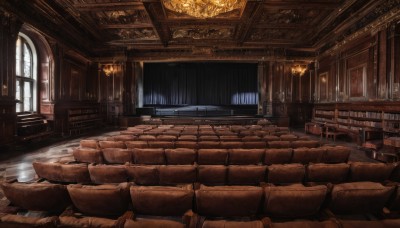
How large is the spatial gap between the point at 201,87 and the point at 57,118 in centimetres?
1215

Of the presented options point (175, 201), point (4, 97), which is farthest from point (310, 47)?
point (4, 97)

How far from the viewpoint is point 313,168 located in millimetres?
2660

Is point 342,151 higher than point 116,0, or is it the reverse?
point 116,0

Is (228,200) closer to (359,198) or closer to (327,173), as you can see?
(359,198)

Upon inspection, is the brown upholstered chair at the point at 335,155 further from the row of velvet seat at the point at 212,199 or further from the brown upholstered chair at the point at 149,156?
the brown upholstered chair at the point at 149,156

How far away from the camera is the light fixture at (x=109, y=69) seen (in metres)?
13.2

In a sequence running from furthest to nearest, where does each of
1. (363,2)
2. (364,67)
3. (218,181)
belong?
(364,67), (363,2), (218,181)

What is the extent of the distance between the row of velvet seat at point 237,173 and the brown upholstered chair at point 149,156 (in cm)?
87

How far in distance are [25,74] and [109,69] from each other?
4931 mm

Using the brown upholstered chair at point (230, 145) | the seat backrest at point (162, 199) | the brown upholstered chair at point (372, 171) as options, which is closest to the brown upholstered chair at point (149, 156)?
the brown upholstered chair at point (230, 145)

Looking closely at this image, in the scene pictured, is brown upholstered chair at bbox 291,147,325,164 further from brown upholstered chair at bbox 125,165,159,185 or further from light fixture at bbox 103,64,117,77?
light fixture at bbox 103,64,117,77

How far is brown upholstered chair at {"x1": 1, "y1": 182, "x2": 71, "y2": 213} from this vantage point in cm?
191

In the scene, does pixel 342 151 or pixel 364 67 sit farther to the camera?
pixel 364 67

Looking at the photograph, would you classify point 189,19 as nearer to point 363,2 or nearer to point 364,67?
point 363,2
